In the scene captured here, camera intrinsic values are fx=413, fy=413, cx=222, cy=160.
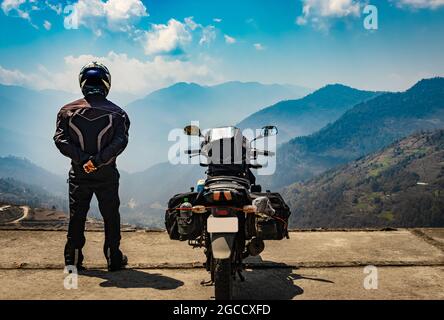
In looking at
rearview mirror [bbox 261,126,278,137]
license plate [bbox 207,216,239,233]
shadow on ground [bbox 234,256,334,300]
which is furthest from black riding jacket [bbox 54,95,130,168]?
shadow on ground [bbox 234,256,334,300]

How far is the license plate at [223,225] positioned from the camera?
5.12m

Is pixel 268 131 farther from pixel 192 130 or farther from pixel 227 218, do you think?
pixel 227 218

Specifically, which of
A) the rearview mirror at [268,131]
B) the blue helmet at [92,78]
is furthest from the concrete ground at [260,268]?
the blue helmet at [92,78]

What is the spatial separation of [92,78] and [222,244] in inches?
137

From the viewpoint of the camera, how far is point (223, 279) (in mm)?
4906

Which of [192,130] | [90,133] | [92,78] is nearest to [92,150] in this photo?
[90,133]

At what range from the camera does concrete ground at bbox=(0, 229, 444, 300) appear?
225 inches

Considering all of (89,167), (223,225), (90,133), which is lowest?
(223,225)

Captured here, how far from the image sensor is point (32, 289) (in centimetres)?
574

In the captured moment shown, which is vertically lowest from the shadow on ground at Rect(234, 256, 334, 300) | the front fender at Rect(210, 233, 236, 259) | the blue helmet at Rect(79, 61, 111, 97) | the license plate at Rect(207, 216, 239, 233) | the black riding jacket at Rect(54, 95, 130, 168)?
the shadow on ground at Rect(234, 256, 334, 300)

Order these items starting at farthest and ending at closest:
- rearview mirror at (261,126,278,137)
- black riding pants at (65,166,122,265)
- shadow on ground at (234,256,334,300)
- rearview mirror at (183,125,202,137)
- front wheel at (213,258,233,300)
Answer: rearview mirror at (261,126,278,137)
rearview mirror at (183,125,202,137)
black riding pants at (65,166,122,265)
shadow on ground at (234,256,334,300)
front wheel at (213,258,233,300)

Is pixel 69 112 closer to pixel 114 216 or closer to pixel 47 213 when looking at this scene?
pixel 114 216

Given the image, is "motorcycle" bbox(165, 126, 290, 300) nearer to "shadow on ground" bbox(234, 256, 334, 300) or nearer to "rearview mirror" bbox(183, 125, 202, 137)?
"shadow on ground" bbox(234, 256, 334, 300)

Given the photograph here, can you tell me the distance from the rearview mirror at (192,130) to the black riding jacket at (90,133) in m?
1.43
